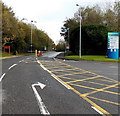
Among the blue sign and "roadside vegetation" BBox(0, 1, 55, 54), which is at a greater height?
"roadside vegetation" BBox(0, 1, 55, 54)

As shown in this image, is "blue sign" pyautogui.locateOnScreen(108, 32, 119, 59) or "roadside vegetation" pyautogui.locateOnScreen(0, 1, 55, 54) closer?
"blue sign" pyautogui.locateOnScreen(108, 32, 119, 59)

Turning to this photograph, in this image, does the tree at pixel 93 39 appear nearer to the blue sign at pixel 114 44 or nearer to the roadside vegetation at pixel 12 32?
the blue sign at pixel 114 44

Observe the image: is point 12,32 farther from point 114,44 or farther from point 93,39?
point 114,44

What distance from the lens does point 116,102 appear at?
240 inches

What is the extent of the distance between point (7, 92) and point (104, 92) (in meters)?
3.68

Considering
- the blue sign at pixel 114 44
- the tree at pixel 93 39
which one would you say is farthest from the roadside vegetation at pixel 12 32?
the blue sign at pixel 114 44

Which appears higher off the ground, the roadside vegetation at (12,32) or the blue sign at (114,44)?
the roadside vegetation at (12,32)

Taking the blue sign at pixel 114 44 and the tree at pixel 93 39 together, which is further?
the tree at pixel 93 39

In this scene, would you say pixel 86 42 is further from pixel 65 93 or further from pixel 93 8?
pixel 65 93

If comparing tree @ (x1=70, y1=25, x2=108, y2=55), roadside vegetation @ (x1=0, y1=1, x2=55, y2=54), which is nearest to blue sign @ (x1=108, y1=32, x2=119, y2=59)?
tree @ (x1=70, y1=25, x2=108, y2=55)

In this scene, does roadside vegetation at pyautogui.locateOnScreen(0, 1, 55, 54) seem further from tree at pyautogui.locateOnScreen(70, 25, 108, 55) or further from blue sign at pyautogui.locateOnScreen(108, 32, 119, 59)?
blue sign at pyautogui.locateOnScreen(108, 32, 119, 59)

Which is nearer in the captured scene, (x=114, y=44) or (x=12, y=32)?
(x=114, y=44)

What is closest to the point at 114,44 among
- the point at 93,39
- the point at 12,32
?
the point at 93,39

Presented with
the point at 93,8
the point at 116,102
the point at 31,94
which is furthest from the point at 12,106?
the point at 93,8
